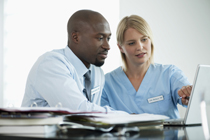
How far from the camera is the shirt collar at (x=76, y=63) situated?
1493mm

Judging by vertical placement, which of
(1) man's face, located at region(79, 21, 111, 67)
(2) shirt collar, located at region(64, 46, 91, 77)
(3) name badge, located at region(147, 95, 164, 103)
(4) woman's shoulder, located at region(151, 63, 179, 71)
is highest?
(1) man's face, located at region(79, 21, 111, 67)

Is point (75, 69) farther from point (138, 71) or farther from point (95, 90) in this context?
point (138, 71)

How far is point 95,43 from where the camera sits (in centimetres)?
152

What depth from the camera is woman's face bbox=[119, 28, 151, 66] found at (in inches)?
68.1

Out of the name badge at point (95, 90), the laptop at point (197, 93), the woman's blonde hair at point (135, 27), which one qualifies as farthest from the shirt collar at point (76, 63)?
the laptop at point (197, 93)

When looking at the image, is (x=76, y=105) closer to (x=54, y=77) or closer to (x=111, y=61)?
(x=54, y=77)

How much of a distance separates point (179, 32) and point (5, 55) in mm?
2370

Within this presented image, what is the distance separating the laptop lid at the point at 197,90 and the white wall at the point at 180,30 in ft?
6.75

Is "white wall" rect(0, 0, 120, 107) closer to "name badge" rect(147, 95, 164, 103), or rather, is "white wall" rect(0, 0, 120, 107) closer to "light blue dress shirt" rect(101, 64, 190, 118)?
"light blue dress shirt" rect(101, 64, 190, 118)

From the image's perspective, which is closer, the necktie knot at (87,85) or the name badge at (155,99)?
the necktie knot at (87,85)

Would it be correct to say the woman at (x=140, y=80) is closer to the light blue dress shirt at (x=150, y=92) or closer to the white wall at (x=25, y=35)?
the light blue dress shirt at (x=150, y=92)

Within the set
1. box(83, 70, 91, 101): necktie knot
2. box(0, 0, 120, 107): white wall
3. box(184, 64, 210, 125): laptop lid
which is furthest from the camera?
box(0, 0, 120, 107): white wall

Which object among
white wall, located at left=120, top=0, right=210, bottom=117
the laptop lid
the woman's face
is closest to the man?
the woman's face

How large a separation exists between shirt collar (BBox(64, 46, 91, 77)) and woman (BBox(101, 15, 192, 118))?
0.32 metres
